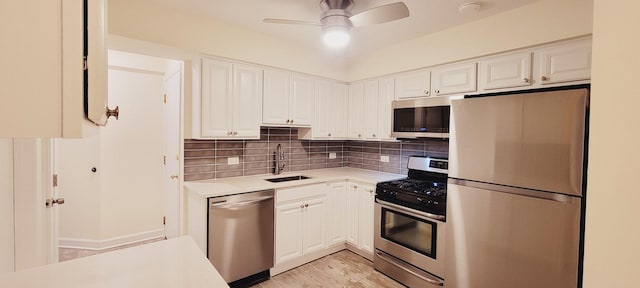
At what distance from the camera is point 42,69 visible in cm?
38

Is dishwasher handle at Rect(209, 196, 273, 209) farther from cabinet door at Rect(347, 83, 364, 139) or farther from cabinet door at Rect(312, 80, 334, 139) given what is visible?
cabinet door at Rect(347, 83, 364, 139)

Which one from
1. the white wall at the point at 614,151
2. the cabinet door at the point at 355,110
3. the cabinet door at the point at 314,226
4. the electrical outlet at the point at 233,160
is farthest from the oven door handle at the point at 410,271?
the electrical outlet at the point at 233,160

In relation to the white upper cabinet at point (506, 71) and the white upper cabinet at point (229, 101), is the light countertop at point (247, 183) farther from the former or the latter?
the white upper cabinet at point (506, 71)

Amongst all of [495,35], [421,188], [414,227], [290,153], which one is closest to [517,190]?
[421,188]

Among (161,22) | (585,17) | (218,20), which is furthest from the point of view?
(218,20)

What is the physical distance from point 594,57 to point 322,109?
277 cm

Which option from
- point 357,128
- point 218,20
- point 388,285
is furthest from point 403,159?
point 218,20

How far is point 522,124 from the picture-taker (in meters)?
1.89

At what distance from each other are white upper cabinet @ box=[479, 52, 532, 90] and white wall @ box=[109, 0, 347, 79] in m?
1.78

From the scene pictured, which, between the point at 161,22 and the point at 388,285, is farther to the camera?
the point at 388,285

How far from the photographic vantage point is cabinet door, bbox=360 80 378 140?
3.32 meters

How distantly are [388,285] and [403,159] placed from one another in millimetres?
1426

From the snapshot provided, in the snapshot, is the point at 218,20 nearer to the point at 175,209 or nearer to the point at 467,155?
the point at 175,209

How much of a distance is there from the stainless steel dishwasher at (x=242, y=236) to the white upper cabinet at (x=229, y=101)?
0.67m
